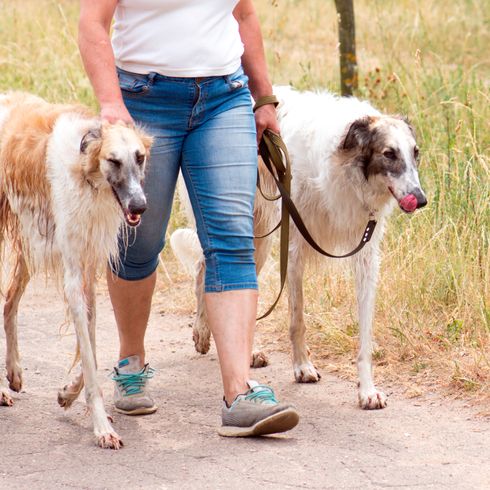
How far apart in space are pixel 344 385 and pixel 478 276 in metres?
0.99

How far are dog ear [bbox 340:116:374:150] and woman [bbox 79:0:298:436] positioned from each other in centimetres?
68

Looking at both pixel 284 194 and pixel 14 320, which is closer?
pixel 284 194

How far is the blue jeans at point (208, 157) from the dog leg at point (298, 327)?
973 millimetres

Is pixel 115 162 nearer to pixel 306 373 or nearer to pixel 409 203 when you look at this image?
pixel 409 203

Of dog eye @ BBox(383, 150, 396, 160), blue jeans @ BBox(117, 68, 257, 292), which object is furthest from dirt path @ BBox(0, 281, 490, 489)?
dog eye @ BBox(383, 150, 396, 160)

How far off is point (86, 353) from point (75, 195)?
63cm

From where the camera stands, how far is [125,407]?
14.8 feet

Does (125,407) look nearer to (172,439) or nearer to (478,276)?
(172,439)

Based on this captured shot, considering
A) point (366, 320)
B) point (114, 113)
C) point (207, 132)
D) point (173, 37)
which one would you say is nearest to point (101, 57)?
point (114, 113)

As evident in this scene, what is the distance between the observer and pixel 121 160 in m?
3.80

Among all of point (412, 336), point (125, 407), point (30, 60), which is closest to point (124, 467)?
point (125, 407)

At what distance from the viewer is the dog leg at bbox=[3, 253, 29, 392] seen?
4.74m

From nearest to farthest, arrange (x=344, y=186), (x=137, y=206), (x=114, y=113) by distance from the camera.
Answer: (x=137, y=206) → (x=114, y=113) → (x=344, y=186)

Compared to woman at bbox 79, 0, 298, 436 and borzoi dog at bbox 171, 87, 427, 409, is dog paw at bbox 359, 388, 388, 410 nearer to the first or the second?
borzoi dog at bbox 171, 87, 427, 409
